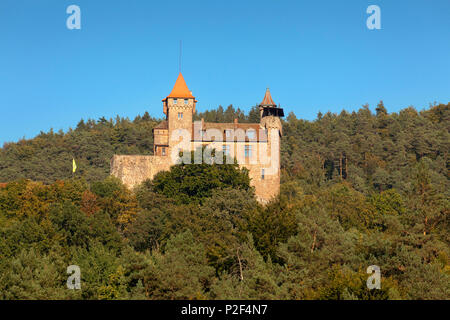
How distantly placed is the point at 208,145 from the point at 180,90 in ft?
20.7

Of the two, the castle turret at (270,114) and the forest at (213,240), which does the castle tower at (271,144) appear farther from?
the forest at (213,240)

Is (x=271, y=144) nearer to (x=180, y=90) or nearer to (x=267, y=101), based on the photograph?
(x=267, y=101)

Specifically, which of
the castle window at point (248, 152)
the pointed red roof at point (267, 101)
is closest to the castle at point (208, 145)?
the castle window at point (248, 152)

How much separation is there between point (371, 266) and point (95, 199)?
25485 millimetres

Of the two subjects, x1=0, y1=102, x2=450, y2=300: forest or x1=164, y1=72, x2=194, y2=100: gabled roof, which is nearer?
x1=0, y1=102, x2=450, y2=300: forest

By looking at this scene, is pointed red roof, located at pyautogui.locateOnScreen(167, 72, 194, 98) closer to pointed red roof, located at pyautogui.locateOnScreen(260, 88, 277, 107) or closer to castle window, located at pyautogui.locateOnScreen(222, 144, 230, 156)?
castle window, located at pyautogui.locateOnScreen(222, 144, 230, 156)

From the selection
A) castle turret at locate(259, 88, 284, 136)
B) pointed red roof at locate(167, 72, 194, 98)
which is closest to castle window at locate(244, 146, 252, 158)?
castle turret at locate(259, 88, 284, 136)

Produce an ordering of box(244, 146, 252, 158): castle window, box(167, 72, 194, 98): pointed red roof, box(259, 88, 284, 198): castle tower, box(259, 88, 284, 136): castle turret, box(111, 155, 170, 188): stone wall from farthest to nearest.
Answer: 1. box(259, 88, 284, 136): castle turret
2. box(167, 72, 194, 98): pointed red roof
3. box(244, 146, 252, 158): castle window
4. box(259, 88, 284, 198): castle tower
5. box(111, 155, 170, 188): stone wall

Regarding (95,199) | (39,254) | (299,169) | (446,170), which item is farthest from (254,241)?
(446,170)

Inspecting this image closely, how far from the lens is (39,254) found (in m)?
42.1

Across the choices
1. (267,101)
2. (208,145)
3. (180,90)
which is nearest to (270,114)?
(267,101)

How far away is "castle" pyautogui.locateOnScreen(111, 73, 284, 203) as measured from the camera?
56.8 metres

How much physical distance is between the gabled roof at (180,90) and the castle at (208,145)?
1.1 inches

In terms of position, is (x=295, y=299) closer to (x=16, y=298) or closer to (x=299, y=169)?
(x=16, y=298)
